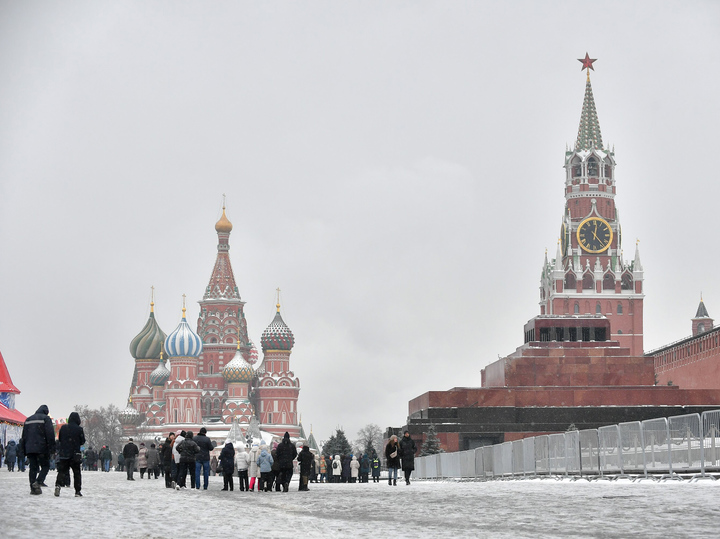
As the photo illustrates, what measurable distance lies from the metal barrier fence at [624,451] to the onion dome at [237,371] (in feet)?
314

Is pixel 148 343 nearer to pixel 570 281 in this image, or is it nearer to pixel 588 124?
pixel 570 281

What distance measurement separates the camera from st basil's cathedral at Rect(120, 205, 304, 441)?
123 metres

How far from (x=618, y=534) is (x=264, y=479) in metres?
12.5

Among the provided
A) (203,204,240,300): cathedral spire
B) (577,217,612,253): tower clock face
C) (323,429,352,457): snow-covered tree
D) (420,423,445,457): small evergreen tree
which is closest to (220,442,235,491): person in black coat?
(420,423,445,457): small evergreen tree

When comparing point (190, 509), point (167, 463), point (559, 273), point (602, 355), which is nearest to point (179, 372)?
point (559, 273)

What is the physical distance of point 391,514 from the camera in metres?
15.3

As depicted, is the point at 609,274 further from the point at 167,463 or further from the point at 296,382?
the point at 167,463

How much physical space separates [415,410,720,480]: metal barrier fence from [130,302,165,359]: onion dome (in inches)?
4182

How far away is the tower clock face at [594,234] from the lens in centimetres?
12162

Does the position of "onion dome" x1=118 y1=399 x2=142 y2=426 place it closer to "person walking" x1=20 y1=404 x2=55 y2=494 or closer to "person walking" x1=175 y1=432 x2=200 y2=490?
"person walking" x1=175 y1=432 x2=200 y2=490

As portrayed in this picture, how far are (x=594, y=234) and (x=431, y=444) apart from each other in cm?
7150

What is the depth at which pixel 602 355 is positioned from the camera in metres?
63.5

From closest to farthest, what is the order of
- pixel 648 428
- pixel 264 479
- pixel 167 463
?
pixel 648 428, pixel 264 479, pixel 167 463

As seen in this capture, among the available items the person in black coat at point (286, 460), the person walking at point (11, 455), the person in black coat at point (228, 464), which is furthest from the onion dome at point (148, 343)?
the person in black coat at point (286, 460)
